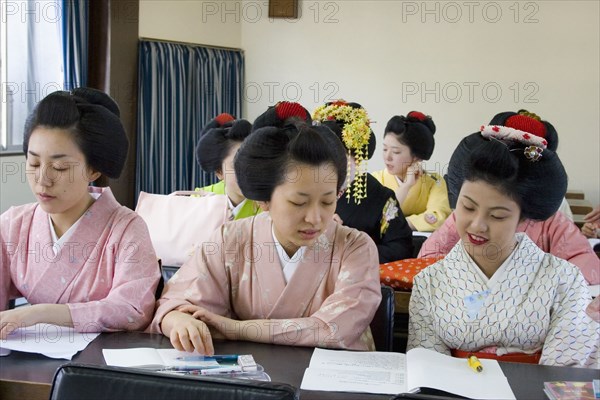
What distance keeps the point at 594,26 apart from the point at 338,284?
17.1 feet

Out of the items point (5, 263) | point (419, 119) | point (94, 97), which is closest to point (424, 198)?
point (419, 119)

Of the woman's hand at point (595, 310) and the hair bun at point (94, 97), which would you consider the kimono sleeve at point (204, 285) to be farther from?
the woman's hand at point (595, 310)

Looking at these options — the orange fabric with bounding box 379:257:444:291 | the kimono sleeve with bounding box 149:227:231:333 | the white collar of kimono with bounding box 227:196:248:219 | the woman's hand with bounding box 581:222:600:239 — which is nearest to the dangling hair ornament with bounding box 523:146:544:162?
the orange fabric with bounding box 379:257:444:291

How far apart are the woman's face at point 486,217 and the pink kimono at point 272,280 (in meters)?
0.27

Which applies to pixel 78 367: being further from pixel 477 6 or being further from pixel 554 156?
pixel 477 6

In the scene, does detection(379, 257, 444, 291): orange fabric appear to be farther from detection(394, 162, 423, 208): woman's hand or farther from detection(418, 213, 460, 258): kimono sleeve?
detection(394, 162, 423, 208): woman's hand

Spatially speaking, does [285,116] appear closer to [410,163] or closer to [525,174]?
[525,174]

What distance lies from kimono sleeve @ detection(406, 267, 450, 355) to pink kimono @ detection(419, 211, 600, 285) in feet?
3.12

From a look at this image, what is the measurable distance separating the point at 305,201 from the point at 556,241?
1.57m

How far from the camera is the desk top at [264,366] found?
1.72m

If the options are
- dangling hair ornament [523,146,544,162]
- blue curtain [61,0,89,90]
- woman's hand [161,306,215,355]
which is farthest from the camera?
blue curtain [61,0,89,90]

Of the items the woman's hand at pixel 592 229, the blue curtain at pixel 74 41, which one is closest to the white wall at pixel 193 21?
the blue curtain at pixel 74 41

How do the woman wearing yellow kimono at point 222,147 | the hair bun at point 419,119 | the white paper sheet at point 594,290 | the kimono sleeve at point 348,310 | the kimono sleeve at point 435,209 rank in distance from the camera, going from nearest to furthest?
the kimono sleeve at point 348,310 → the white paper sheet at point 594,290 → the woman wearing yellow kimono at point 222,147 → the kimono sleeve at point 435,209 → the hair bun at point 419,119

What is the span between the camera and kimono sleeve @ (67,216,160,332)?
6.83ft
